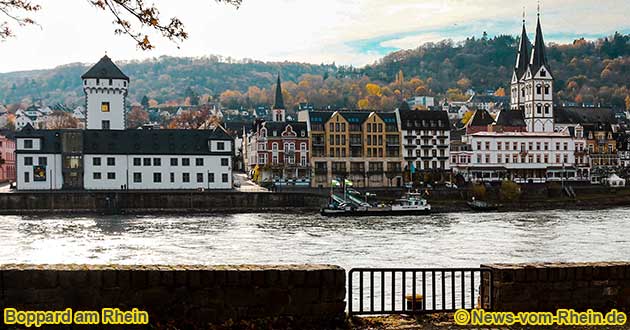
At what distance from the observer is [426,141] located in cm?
9431

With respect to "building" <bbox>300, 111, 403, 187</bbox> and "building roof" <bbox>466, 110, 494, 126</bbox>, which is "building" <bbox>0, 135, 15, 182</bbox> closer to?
"building" <bbox>300, 111, 403, 187</bbox>

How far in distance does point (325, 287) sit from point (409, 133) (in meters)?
84.6

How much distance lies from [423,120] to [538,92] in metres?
33.4

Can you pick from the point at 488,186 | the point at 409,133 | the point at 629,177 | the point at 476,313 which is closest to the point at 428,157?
the point at 409,133

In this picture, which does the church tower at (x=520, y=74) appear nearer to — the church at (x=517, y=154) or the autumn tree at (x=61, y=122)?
the church at (x=517, y=154)

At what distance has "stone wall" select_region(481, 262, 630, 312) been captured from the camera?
35.9ft

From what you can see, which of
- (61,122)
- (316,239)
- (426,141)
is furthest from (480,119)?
(61,122)

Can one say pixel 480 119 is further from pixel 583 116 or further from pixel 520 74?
pixel 520 74

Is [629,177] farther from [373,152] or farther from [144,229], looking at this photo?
[144,229]

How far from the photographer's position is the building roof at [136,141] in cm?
7931

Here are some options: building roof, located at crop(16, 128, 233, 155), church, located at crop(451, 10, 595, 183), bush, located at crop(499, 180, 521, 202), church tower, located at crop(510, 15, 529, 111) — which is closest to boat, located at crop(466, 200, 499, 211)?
bush, located at crop(499, 180, 521, 202)

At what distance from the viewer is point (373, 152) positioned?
93438 millimetres

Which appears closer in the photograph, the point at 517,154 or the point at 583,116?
the point at 517,154

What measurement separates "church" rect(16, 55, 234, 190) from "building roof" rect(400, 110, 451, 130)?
24453 mm
